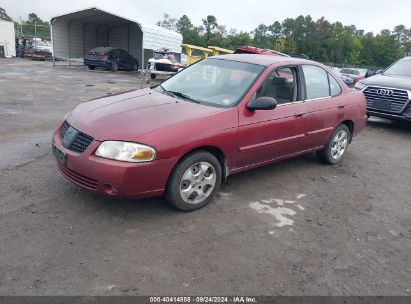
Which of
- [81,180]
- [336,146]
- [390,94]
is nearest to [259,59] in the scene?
[336,146]

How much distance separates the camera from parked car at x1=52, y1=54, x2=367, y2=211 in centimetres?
351

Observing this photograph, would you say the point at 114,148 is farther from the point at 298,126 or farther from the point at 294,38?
the point at 294,38

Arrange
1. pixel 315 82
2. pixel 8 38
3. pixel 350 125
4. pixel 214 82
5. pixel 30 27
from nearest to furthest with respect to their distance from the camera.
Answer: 1. pixel 214 82
2. pixel 315 82
3. pixel 350 125
4. pixel 8 38
5. pixel 30 27

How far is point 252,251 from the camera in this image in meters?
3.36

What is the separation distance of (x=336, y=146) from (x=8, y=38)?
32.8 meters

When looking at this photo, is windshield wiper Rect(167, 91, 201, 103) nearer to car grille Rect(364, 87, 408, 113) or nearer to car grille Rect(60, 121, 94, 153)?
car grille Rect(60, 121, 94, 153)

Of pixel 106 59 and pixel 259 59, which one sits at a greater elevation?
pixel 259 59

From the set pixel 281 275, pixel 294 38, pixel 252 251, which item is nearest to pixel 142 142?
pixel 252 251

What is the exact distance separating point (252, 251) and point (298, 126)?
2148mm

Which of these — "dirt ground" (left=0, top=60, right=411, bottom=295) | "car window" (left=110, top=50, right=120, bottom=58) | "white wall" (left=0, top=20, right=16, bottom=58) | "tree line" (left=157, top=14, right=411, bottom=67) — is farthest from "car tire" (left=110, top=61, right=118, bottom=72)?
"tree line" (left=157, top=14, right=411, bottom=67)

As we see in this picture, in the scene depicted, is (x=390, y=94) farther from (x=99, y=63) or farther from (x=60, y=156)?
(x=99, y=63)

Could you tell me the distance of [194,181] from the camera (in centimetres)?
392

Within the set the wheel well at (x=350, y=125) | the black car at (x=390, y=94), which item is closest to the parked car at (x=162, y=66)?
the black car at (x=390, y=94)

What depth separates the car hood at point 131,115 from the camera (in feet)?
11.8
